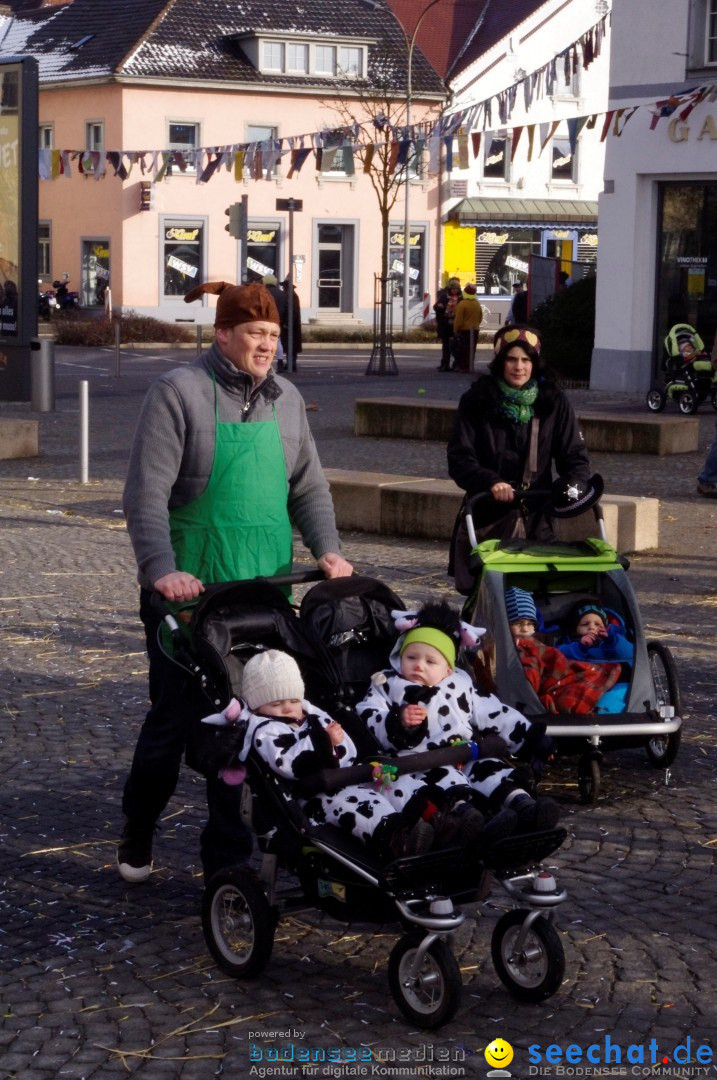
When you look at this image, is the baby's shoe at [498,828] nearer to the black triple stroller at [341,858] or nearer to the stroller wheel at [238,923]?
the black triple stroller at [341,858]

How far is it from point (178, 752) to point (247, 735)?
599 mm

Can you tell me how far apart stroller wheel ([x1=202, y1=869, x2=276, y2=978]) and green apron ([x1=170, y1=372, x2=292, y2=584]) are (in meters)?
0.95

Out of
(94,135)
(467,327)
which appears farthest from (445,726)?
(94,135)

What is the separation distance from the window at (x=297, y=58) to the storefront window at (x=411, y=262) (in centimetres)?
615

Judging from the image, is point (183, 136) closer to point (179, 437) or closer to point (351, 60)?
point (351, 60)

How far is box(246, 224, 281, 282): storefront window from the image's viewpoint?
56.0 m

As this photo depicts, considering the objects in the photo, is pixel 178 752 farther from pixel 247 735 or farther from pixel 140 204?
pixel 140 204

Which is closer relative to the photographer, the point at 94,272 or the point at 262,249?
the point at 94,272

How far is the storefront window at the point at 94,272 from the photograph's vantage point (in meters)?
54.3

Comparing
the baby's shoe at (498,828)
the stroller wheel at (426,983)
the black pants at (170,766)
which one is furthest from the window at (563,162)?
the stroller wheel at (426,983)

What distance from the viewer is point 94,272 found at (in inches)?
2158

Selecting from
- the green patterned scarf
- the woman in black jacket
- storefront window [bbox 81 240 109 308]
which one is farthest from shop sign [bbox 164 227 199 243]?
the green patterned scarf

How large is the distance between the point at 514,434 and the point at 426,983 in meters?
3.82

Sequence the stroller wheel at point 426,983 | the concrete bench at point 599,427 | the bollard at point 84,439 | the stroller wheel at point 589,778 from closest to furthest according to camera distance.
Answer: the stroller wheel at point 426,983 → the stroller wheel at point 589,778 → the bollard at point 84,439 → the concrete bench at point 599,427
